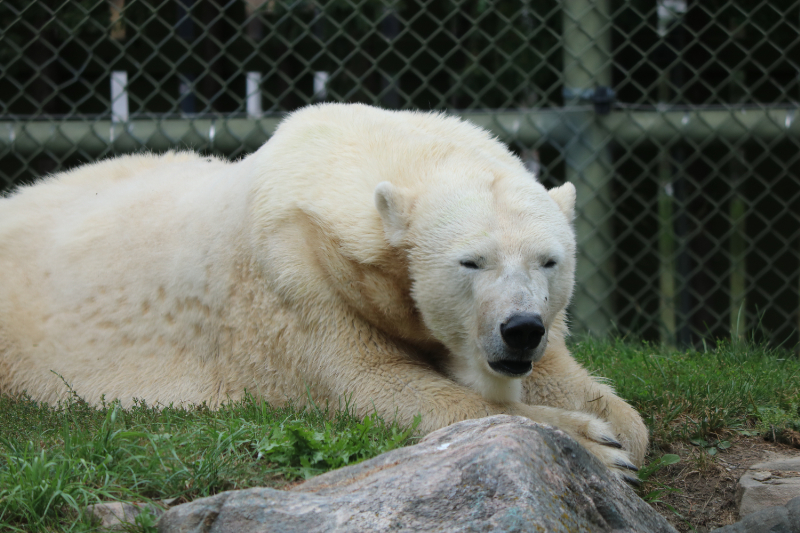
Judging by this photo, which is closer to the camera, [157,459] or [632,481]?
[157,459]

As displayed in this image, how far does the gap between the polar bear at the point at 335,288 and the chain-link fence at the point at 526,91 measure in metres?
1.71

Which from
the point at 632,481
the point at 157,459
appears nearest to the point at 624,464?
the point at 632,481

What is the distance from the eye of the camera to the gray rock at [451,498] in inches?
76.9

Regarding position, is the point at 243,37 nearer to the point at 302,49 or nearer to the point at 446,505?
the point at 302,49

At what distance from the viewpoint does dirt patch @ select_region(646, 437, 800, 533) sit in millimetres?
2812

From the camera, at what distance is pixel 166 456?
2.36m

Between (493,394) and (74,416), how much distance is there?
61.2 inches

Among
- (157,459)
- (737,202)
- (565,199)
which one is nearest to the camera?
(157,459)

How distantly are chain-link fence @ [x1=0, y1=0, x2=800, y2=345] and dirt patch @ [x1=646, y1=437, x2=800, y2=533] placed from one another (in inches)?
56.9

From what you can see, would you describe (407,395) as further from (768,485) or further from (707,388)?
(707,388)

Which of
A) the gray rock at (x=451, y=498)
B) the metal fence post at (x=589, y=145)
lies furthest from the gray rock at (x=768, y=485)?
the metal fence post at (x=589, y=145)

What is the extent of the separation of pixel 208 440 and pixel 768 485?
1.83 metres

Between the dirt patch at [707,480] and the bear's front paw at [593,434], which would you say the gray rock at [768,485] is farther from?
the bear's front paw at [593,434]

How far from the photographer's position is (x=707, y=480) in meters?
3.00
